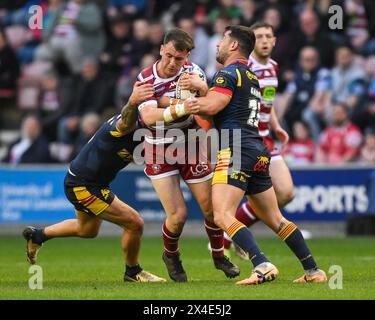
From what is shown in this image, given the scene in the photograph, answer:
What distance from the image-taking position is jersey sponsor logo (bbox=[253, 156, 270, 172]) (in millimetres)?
10039

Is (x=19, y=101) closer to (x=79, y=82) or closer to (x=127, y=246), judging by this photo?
(x=79, y=82)

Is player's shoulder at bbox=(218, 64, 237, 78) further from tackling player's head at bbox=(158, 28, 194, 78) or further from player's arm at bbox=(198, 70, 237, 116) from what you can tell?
tackling player's head at bbox=(158, 28, 194, 78)

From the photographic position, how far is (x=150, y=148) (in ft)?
35.4

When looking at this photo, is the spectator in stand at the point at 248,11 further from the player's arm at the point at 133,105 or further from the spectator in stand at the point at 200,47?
the player's arm at the point at 133,105

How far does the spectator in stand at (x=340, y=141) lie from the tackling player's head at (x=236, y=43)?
8.81 m

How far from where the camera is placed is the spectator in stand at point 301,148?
19.1 metres

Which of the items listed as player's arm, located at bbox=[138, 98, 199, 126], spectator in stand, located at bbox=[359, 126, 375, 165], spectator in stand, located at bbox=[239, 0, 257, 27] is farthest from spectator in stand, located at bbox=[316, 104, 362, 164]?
player's arm, located at bbox=[138, 98, 199, 126]

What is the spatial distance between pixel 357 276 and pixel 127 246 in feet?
7.90

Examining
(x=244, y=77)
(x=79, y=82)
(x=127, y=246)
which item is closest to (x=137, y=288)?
(x=127, y=246)

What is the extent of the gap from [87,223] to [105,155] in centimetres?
79

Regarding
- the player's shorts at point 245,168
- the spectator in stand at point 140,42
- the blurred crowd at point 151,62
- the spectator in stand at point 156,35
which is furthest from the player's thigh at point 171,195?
the spectator in stand at point 140,42

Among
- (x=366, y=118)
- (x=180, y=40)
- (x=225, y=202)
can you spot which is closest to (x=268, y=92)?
(x=180, y=40)

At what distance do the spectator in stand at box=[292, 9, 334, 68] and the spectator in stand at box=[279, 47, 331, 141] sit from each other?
1.08 feet
